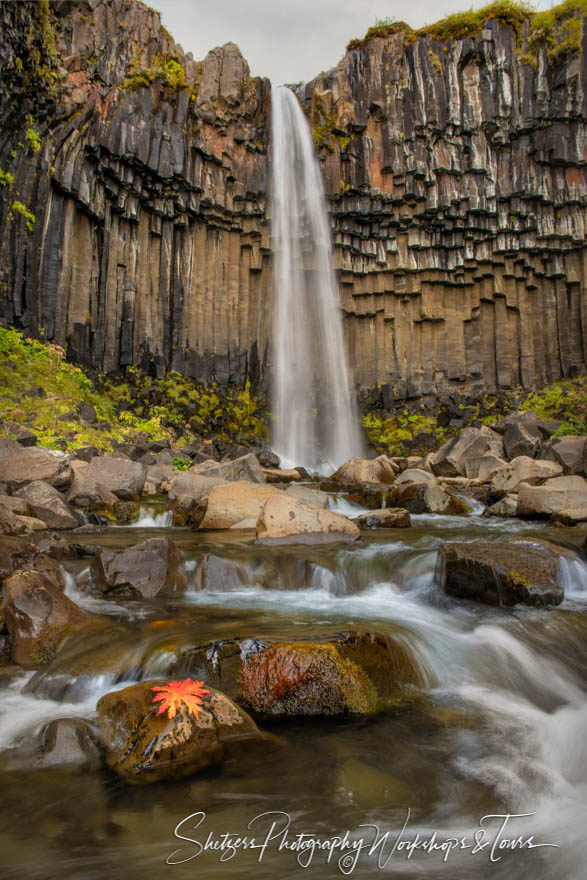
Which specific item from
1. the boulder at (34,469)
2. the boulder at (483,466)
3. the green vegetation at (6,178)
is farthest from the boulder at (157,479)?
the green vegetation at (6,178)

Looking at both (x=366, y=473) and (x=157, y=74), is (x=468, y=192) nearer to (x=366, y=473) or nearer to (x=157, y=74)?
(x=157, y=74)

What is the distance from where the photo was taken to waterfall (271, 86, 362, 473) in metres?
23.4

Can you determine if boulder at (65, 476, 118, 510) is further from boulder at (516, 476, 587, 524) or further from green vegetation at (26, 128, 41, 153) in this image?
green vegetation at (26, 128, 41, 153)

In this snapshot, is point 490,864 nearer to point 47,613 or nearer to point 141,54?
point 47,613

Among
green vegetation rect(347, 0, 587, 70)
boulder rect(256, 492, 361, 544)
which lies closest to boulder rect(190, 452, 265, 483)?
boulder rect(256, 492, 361, 544)

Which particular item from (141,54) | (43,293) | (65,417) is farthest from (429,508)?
(141,54)

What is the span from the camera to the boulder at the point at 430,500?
10.3m

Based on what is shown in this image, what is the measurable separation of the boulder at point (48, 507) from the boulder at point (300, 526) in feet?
10.2

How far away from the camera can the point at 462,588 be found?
5.03m

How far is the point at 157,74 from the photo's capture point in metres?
20.6

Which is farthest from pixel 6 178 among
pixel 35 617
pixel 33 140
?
pixel 35 617

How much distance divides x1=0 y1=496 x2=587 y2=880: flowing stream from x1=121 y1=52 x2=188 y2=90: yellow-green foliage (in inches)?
848

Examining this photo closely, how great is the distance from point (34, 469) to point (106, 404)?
883cm

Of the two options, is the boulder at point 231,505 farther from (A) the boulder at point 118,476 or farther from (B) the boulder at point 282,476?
(B) the boulder at point 282,476
